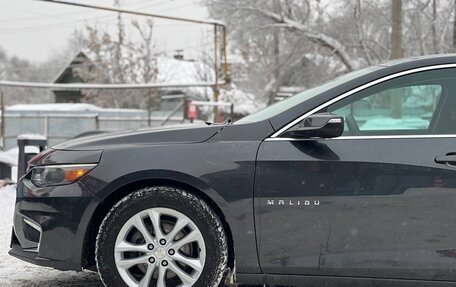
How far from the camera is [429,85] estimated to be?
11.2 ft

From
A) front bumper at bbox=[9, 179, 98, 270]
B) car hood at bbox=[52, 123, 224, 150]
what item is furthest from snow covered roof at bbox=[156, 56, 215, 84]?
front bumper at bbox=[9, 179, 98, 270]

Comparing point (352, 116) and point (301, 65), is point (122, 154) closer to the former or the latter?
point (352, 116)

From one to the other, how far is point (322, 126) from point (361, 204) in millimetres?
504

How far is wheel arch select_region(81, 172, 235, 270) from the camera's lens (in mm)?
3206

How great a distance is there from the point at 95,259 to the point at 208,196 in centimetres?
84

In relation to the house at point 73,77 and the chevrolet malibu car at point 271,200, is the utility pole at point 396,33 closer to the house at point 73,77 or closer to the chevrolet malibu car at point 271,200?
the chevrolet malibu car at point 271,200

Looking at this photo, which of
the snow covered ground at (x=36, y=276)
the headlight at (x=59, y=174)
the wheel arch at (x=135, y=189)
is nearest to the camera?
the wheel arch at (x=135, y=189)

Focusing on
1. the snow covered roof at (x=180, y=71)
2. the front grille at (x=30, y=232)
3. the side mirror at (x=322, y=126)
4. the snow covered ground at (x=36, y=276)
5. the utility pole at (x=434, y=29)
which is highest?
the utility pole at (x=434, y=29)

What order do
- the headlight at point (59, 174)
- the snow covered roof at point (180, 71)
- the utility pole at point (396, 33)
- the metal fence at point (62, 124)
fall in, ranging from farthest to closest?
the snow covered roof at point (180, 71) → the metal fence at point (62, 124) → the utility pole at point (396, 33) → the headlight at point (59, 174)

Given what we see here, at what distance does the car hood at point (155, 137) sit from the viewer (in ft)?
10.9

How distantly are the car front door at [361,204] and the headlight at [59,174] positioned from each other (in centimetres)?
111

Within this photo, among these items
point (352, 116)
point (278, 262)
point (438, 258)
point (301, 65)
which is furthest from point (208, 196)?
point (301, 65)

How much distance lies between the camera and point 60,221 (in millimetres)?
3270

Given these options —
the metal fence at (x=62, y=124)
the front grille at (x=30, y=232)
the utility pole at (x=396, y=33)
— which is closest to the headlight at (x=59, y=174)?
the front grille at (x=30, y=232)
